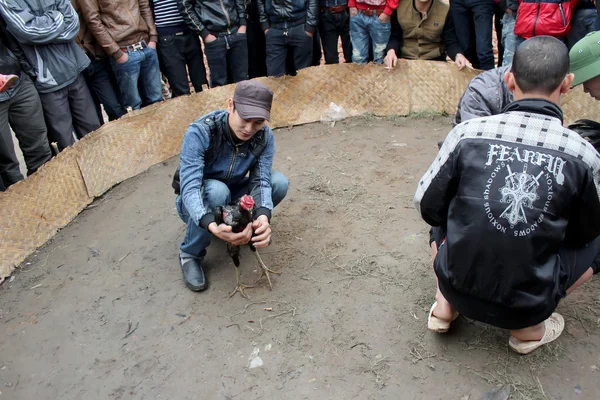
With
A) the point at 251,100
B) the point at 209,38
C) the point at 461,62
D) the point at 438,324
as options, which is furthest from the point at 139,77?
the point at 438,324

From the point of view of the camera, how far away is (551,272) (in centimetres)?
203

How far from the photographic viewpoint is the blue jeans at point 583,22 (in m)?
4.17

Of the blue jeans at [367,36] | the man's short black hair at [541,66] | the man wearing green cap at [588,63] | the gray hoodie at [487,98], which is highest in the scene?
the man's short black hair at [541,66]

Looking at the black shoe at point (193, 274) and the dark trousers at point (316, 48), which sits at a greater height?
the dark trousers at point (316, 48)

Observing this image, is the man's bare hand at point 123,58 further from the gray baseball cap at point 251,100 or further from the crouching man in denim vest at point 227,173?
the gray baseball cap at point 251,100

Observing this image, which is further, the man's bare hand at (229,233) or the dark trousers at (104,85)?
the dark trousers at (104,85)

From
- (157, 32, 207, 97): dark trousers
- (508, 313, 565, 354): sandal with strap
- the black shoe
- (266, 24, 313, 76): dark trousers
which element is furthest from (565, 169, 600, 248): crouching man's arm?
(157, 32, 207, 97): dark trousers

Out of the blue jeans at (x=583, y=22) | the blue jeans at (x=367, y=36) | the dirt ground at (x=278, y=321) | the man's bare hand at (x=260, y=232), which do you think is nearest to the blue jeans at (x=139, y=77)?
the dirt ground at (x=278, y=321)

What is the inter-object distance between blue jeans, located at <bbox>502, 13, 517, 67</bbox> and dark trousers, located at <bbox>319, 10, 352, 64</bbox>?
59.8 inches

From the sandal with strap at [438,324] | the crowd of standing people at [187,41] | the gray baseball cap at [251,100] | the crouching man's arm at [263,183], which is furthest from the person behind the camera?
the crowd of standing people at [187,41]

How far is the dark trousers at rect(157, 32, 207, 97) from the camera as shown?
16.1 feet

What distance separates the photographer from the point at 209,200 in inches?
114

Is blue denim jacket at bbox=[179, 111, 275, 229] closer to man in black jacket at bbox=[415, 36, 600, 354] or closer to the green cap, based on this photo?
man in black jacket at bbox=[415, 36, 600, 354]

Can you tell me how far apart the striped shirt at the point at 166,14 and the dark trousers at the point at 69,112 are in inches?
37.8
